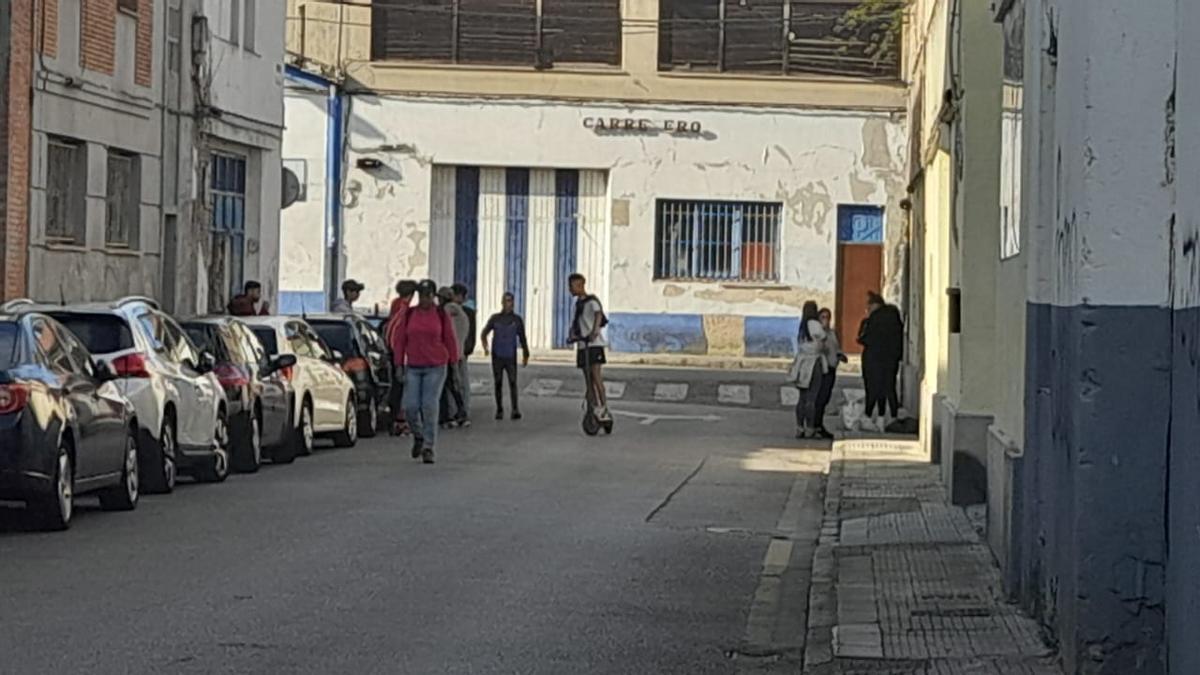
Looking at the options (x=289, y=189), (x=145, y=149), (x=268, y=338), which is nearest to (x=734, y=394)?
(x=289, y=189)

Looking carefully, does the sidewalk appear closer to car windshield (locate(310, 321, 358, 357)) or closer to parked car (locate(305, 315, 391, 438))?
parked car (locate(305, 315, 391, 438))

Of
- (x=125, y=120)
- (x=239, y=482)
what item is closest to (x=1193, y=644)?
(x=239, y=482)

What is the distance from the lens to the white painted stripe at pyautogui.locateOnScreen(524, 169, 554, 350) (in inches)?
1764

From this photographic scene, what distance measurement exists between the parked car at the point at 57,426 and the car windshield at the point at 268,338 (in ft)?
23.0

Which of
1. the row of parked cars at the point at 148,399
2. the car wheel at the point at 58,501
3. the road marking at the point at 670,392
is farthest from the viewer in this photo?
the road marking at the point at 670,392

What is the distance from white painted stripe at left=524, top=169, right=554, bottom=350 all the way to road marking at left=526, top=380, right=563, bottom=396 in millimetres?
7400

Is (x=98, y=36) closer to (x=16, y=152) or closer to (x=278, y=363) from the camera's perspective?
(x=16, y=152)

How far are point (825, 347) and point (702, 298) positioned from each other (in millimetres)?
17089

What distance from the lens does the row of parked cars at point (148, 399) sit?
14.5m

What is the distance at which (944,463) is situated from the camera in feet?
62.6

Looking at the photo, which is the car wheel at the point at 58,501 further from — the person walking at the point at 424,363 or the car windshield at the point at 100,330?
the person walking at the point at 424,363

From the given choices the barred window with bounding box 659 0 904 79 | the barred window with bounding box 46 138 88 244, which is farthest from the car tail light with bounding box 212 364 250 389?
the barred window with bounding box 659 0 904 79

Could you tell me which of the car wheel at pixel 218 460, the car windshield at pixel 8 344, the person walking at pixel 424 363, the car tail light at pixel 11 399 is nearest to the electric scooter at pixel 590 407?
the person walking at pixel 424 363

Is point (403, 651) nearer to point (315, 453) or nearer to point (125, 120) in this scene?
point (315, 453)
